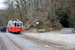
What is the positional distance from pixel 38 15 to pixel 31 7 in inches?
145

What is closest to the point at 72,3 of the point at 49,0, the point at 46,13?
the point at 49,0

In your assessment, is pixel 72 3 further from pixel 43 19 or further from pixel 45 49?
pixel 45 49

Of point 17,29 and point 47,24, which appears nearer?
point 17,29

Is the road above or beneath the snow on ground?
above

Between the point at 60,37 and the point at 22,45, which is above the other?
the point at 22,45

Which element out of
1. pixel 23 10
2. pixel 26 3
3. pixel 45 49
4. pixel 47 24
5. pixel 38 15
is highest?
pixel 26 3

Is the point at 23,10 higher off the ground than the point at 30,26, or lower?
higher

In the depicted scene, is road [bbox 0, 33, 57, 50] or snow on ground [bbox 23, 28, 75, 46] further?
snow on ground [bbox 23, 28, 75, 46]

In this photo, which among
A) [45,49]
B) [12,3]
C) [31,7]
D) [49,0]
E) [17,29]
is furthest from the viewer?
[12,3]

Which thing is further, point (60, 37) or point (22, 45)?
point (60, 37)

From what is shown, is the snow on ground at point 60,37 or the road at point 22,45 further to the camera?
the snow on ground at point 60,37

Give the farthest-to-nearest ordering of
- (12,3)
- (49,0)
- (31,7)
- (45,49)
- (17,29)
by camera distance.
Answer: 1. (12,3)
2. (31,7)
3. (49,0)
4. (17,29)
5. (45,49)

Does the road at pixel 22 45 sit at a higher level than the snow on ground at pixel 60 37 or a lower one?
higher

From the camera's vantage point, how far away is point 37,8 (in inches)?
1047
